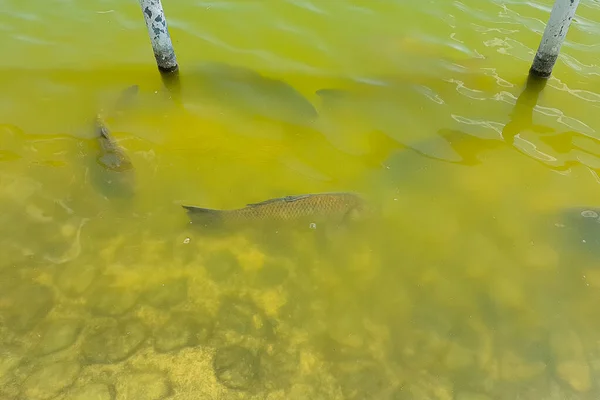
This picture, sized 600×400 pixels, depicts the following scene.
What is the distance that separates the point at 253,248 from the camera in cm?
422

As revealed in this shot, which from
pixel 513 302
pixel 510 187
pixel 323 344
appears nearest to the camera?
pixel 323 344

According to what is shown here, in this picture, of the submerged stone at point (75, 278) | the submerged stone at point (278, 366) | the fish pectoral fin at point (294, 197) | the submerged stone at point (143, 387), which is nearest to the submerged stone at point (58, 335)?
the submerged stone at point (75, 278)

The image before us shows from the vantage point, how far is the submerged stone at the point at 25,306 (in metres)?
3.72

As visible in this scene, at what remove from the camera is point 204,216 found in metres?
4.25

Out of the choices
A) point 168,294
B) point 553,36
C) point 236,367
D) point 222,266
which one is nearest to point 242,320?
point 236,367

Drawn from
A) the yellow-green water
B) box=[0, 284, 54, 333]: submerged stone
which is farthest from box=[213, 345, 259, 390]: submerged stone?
box=[0, 284, 54, 333]: submerged stone

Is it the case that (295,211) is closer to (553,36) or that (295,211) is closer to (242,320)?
(242,320)

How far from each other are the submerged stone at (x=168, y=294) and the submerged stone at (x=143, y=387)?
23.1 inches

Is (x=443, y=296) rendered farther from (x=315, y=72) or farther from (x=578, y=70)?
(x=578, y=70)

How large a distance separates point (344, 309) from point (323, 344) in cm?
35

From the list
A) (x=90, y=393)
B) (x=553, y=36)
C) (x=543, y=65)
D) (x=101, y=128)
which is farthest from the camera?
(x=543, y=65)

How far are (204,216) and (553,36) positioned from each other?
4.24 m

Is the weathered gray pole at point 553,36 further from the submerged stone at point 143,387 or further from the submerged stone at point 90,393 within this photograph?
the submerged stone at point 90,393

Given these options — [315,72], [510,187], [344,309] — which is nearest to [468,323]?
[344,309]
